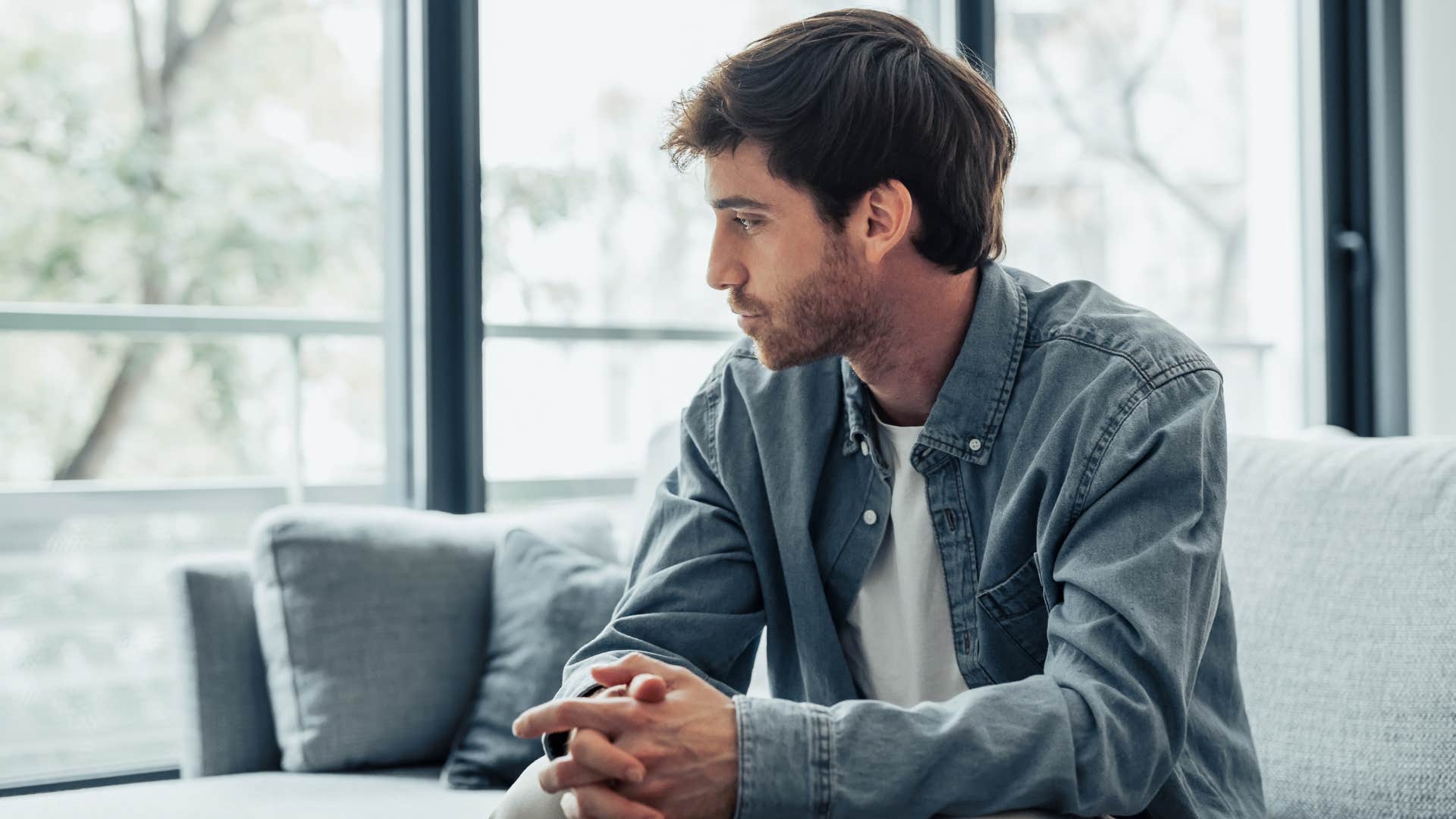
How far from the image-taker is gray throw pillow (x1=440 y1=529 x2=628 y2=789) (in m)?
1.84

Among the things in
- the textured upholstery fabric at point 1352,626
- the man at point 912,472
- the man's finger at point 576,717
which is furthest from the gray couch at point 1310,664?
the man's finger at point 576,717

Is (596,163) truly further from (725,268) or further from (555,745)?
(555,745)

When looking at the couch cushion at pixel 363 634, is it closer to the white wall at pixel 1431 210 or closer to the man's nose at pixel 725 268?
the man's nose at pixel 725 268

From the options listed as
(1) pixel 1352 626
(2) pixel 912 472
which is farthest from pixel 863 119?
(1) pixel 1352 626

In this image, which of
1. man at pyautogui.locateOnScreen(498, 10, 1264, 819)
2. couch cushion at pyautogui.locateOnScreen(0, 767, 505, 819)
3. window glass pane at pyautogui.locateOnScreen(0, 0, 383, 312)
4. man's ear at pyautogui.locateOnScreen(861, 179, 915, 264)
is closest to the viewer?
man at pyautogui.locateOnScreen(498, 10, 1264, 819)

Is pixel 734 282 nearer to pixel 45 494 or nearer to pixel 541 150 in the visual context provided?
pixel 541 150

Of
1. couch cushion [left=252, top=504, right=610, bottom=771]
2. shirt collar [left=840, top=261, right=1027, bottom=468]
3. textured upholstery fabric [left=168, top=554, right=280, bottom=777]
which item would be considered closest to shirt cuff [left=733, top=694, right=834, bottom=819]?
shirt collar [left=840, top=261, right=1027, bottom=468]

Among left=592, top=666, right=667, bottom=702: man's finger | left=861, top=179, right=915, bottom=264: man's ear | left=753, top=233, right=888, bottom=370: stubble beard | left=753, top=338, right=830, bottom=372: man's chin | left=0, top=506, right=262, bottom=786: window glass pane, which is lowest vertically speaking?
left=0, top=506, right=262, bottom=786: window glass pane

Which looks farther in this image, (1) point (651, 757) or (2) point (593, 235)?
(2) point (593, 235)

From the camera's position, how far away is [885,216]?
4.35 ft

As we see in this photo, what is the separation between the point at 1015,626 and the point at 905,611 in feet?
0.43

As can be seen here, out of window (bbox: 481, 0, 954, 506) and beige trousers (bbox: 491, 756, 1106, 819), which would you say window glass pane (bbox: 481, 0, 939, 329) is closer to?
window (bbox: 481, 0, 954, 506)

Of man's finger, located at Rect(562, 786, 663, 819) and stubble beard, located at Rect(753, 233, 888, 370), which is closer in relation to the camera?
man's finger, located at Rect(562, 786, 663, 819)

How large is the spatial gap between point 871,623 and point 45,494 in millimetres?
2657
